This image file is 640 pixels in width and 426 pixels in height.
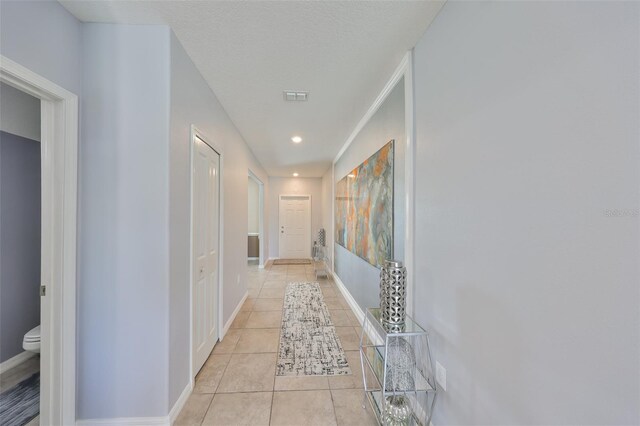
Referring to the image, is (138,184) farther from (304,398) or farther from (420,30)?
(420,30)

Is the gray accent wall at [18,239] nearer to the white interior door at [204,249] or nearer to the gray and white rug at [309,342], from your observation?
the white interior door at [204,249]

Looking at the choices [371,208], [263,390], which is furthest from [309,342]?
[371,208]

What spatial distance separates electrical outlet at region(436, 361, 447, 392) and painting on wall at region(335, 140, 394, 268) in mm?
931

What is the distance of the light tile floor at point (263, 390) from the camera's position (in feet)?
5.32

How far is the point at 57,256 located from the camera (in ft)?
4.58

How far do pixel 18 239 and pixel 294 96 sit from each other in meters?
2.77

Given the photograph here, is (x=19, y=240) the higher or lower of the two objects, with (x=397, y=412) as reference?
higher

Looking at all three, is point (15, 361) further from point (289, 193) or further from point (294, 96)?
point (289, 193)

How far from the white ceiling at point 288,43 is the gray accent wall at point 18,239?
1522 mm

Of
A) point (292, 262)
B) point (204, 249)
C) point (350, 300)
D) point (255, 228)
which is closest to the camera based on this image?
point (204, 249)

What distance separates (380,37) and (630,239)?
1638 millimetres

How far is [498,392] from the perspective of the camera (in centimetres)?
99

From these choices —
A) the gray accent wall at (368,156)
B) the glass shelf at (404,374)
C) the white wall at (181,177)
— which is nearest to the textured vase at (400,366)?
the glass shelf at (404,374)

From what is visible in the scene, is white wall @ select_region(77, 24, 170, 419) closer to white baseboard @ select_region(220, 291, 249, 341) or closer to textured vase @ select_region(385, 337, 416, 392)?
white baseboard @ select_region(220, 291, 249, 341)
